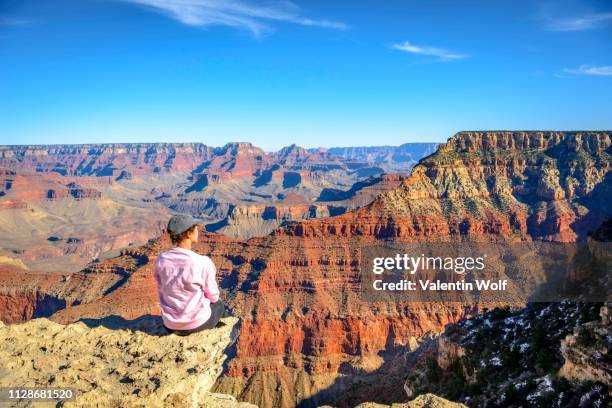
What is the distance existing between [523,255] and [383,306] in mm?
38156

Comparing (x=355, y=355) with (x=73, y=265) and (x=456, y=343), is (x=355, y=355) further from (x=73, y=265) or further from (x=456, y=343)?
(x=73, y=265)

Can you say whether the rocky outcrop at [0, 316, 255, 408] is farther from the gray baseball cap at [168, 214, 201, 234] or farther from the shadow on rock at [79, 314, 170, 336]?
the gray baseball cap at [168, 214, 201, 234]

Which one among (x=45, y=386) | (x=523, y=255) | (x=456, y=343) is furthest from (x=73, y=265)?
(x=45, y=386)

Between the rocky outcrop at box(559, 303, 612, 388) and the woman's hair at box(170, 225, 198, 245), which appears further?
the rocky outcrop at box(559, 303, 612, 388)

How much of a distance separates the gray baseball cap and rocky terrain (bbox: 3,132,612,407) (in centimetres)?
3656

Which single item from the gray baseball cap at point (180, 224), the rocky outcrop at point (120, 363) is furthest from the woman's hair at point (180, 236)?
the rocky outcrop at point (120, 363)

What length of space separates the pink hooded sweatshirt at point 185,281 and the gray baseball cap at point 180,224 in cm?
46

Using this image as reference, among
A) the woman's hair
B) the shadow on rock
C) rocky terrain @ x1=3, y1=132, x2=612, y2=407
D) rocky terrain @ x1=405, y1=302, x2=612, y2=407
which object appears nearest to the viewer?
the woman's hair

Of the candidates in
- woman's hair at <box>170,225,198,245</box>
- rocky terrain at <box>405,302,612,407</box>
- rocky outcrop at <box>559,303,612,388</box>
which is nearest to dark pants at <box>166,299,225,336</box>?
woman's hair at <box>170,225,198,245</box>

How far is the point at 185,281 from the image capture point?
34.5 feet

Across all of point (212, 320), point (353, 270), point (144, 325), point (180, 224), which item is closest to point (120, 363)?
point (144, 325)

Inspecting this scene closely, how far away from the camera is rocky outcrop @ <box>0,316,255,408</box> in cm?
1054

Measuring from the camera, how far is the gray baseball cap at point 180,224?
10664 millimetres

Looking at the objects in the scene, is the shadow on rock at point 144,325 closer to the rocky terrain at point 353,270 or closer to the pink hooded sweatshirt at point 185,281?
the pink hooded sweatshirt at point 185,281
